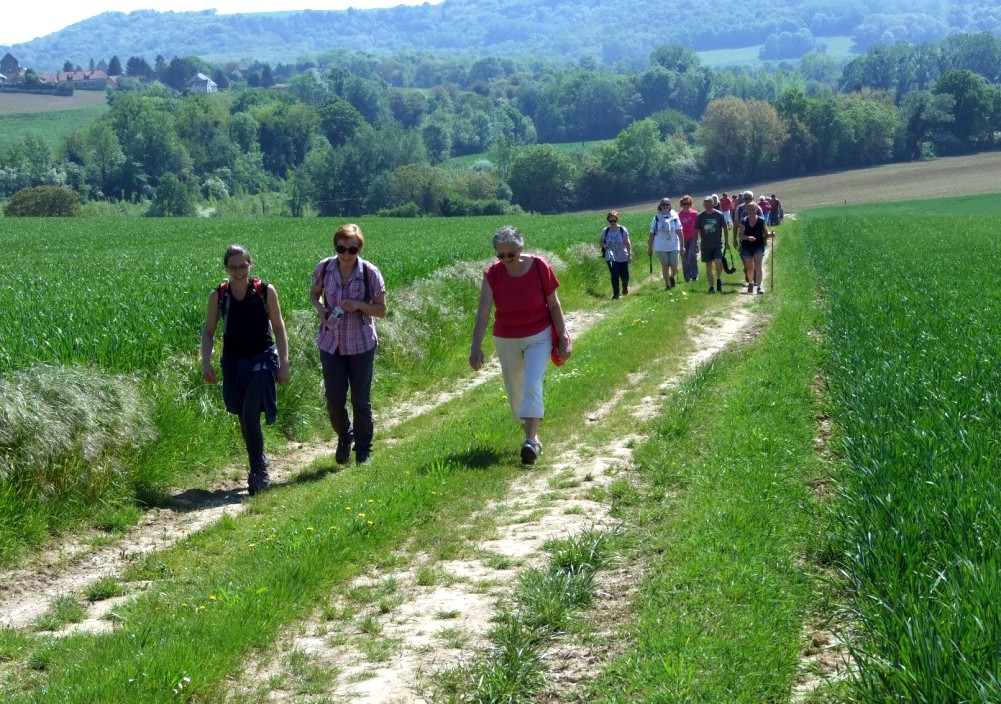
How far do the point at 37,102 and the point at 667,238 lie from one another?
181 m

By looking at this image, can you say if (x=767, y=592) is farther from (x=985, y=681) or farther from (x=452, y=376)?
(x=452, y=376)

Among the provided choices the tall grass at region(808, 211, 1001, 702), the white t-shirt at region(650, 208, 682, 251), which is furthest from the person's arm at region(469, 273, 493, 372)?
the white t-shirt at region(650, 208, 682, 251)

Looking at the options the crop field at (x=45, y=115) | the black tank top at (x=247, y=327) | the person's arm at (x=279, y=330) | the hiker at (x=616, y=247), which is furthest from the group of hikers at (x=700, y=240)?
the crop field at (x=45, y=115)

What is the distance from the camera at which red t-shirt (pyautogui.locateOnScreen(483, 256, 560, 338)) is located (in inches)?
368

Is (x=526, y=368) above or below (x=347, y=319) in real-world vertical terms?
below

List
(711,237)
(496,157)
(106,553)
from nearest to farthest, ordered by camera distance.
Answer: (106,553) → (711,237) → (496,157)

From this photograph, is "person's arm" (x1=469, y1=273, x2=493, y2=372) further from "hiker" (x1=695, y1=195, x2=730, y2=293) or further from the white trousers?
"hiker" (x1=695, y1=195, x2=730, y2=293)

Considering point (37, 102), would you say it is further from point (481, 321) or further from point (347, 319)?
point (481, 321)

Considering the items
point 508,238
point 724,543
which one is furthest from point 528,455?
point 724,543

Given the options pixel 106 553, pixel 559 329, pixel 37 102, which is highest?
pixel 37 102

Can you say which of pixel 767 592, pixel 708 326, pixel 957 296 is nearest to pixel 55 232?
pixel 708 326

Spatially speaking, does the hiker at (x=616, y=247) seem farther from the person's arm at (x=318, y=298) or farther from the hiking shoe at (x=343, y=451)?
the person's arm at (x=318, y=298)

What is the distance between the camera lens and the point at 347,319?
9.63 m

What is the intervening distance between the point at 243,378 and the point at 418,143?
107m
